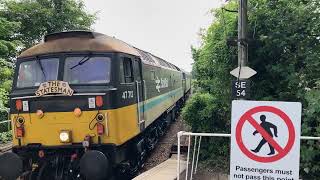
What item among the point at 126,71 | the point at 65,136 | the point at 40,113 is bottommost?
the point at 65,136

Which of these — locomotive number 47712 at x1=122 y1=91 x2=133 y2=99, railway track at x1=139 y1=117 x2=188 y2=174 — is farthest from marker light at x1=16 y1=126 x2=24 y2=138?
railway track at x1=139 y1=117 x2=188 y2=174

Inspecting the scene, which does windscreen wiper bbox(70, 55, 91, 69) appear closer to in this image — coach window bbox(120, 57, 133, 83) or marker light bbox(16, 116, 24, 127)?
coach window bbox(120, 57, 133, 83)

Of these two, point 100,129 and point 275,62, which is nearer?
point 100,129

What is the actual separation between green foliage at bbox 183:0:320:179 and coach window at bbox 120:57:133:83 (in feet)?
9.37

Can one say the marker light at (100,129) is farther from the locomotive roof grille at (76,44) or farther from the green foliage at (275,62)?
the green foliage at (275,62)

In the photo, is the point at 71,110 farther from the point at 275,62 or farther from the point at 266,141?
the point at 275,62

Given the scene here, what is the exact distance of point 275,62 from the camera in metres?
10.9

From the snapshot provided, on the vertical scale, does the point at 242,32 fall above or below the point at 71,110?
above

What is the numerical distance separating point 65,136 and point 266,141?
516 cm

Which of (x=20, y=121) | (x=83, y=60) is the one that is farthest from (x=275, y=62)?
(x=20, y=121)

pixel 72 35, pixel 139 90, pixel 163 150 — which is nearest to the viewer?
pixel 72 35

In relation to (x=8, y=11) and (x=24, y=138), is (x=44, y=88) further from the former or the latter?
(x=8, y=11)

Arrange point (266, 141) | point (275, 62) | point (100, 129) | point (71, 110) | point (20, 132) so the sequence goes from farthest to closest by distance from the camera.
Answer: point (275, 62) < point (20, 132) < point (71, 110) < point (100, 129) < point (266, 141)

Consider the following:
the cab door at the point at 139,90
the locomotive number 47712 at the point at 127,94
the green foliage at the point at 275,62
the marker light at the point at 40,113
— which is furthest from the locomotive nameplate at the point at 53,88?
the green foliage at the point at 275,62
